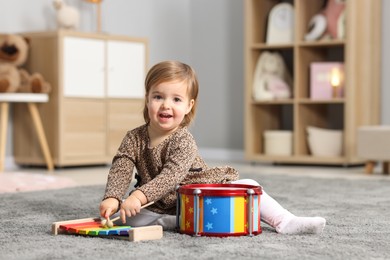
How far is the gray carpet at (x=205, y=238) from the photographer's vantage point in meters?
1.55

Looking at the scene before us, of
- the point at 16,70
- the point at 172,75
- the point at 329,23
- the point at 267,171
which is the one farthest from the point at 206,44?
the point at 172,75

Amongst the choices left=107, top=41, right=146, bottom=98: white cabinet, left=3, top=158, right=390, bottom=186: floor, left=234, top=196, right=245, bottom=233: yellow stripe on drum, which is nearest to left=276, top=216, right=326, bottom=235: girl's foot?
left=234, top=196, right=245, bottom=233: yellow stripe on drum

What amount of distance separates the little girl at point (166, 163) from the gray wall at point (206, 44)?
3189 millimetres

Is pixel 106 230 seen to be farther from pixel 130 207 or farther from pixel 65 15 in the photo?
pixel 65 15

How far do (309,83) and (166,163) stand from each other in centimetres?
298

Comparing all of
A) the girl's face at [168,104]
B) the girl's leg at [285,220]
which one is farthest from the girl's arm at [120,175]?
the girl's leg at [285,220]

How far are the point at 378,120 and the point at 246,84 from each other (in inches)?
33.6

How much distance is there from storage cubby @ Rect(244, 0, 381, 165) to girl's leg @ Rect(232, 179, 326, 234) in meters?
2.60

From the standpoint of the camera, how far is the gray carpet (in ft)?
5.09

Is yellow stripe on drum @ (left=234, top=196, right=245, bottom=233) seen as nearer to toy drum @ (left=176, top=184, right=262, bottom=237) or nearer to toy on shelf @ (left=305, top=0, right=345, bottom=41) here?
toy drum @ (left=176, top=184, right=262, bottom=237)

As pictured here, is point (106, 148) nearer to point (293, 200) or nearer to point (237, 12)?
point (237, 12)

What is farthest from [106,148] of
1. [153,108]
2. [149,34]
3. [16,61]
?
[153,108]

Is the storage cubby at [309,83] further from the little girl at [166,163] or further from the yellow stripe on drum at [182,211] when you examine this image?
the yellow stripe on drum at [182,211]

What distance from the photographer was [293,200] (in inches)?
104
